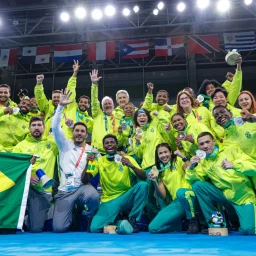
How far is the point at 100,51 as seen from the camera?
45.9 ft

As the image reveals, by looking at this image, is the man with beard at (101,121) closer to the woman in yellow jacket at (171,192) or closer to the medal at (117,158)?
the medal at (117,158)

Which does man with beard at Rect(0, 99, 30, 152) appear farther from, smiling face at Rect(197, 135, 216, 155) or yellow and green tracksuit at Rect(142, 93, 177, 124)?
smiling face at Rect(197, 135, 216, 155)

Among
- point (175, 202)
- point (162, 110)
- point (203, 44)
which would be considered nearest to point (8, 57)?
point (203, 44)

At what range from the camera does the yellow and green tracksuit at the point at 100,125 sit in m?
5.65

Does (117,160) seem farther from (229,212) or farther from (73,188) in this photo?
(229,212)

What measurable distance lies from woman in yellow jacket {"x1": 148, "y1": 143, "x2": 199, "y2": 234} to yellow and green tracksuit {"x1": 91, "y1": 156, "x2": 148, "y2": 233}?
283mm

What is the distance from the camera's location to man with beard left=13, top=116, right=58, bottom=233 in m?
4.64

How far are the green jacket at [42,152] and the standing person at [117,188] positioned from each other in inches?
27.1

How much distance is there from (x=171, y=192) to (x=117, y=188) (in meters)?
0.85

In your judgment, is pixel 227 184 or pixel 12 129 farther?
pixel 12 129

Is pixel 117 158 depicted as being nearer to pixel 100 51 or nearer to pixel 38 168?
pixel 38 168

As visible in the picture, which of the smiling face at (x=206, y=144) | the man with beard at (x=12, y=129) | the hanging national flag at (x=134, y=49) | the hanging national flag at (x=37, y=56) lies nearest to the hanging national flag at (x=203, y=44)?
the hanging national flag at (x=134, y=49)

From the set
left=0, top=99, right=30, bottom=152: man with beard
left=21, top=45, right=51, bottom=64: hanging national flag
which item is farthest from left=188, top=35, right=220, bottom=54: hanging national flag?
left=0, top=99, right=30, bottom=152: man with beard

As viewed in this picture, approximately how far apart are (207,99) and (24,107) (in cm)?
363
